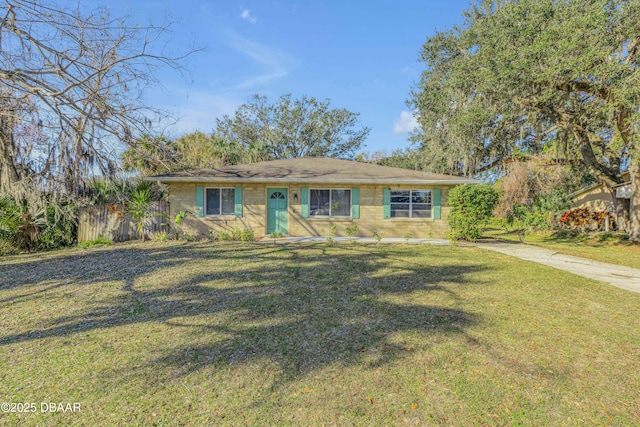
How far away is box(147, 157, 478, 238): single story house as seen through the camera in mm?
12375

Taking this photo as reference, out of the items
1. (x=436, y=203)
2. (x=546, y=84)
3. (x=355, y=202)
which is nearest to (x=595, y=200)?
(x=546, y=84)

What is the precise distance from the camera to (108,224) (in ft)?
38.3

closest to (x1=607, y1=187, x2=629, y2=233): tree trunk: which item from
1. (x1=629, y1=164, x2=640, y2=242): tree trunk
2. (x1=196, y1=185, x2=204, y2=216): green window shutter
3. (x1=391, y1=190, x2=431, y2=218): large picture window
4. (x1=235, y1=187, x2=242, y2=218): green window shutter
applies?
(x1=629, y1=164, x2=640, y2=242): tree trunk

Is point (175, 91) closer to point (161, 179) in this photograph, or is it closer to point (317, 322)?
point (317, 322)

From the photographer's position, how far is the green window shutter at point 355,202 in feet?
41.2

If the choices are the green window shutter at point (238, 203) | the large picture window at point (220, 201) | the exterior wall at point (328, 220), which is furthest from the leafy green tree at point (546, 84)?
the large picture window at point (220, 201)

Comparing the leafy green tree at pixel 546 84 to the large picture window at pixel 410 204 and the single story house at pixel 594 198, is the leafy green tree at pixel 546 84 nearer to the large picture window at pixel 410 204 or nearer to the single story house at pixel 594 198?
the large picture window at pixel 410 204

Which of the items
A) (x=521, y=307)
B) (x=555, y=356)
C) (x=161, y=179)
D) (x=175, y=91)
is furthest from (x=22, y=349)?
(x=161, y=179)

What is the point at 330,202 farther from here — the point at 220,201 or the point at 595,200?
the point at 595,200

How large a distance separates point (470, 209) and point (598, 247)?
5.99 m

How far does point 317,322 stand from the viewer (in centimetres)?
434

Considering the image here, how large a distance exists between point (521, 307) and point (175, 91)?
21.9 ft

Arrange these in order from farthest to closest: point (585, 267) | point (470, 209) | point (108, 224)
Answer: point (108, 224) → point (470, 209) → point (585, 267)

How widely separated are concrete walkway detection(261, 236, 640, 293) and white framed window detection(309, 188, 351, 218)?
1.13 m
